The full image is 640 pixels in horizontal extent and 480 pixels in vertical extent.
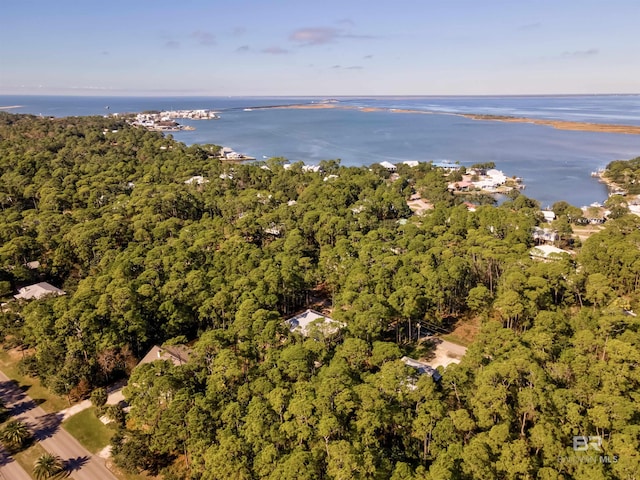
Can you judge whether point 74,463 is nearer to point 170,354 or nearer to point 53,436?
point 53,436

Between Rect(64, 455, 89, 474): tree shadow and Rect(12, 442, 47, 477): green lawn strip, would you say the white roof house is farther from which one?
Rect(64, 455, 89, 474): tree shadow

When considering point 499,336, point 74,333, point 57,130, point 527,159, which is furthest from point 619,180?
point 57,130

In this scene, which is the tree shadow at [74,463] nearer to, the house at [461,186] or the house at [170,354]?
the house at [170,354]

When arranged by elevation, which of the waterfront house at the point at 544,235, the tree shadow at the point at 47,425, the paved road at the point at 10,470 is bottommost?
the paved road at the point at 10,470

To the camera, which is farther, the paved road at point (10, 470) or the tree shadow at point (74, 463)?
the tree shadow at point (74, 463)

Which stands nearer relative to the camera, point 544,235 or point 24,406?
point 24,406

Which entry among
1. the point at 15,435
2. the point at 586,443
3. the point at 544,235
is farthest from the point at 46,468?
the point at 544,235

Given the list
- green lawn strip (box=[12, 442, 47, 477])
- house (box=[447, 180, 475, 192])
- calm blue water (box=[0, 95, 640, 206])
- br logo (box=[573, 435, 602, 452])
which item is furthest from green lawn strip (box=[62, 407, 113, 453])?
calm blue water (box=[0, 95, 640, 206])

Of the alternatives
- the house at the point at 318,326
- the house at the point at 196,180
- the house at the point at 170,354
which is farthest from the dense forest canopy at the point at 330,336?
the house at the point at 196,180

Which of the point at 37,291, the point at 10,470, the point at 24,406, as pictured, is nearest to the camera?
the point at 10,470
